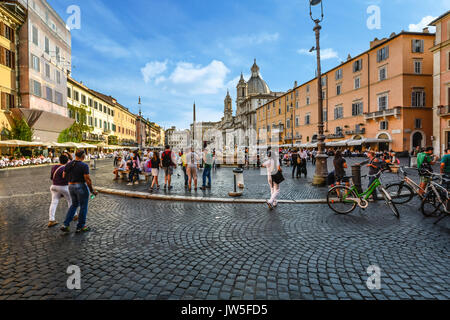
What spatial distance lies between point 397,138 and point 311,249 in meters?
32.1

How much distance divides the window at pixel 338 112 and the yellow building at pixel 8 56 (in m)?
43.7

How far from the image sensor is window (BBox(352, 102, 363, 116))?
34.3m

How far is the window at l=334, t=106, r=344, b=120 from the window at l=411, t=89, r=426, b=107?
34.2 feet

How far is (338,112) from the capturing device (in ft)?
128

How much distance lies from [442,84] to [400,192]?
26.7 m

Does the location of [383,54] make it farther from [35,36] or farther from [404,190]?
[35,36]

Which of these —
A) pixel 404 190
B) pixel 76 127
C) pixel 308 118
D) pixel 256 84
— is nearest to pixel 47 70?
pixel 76 127

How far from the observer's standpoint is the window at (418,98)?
2827 cm

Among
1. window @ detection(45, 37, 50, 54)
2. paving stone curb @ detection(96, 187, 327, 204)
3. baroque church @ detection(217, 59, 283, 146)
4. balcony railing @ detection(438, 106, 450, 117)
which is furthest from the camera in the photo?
baroque church @ detection(217, 59, 283, 146)

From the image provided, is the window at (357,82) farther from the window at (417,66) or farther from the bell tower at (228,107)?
the bell tower at (228,107)

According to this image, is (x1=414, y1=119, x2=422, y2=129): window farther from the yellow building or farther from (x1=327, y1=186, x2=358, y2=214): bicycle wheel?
the yellow building

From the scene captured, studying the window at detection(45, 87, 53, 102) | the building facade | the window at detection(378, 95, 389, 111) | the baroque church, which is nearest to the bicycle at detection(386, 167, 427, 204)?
the window at detection(378, 95, 389, 111)

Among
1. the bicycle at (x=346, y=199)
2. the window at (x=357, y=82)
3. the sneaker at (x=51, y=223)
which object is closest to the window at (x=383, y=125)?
the window at (x=357, y=82)
